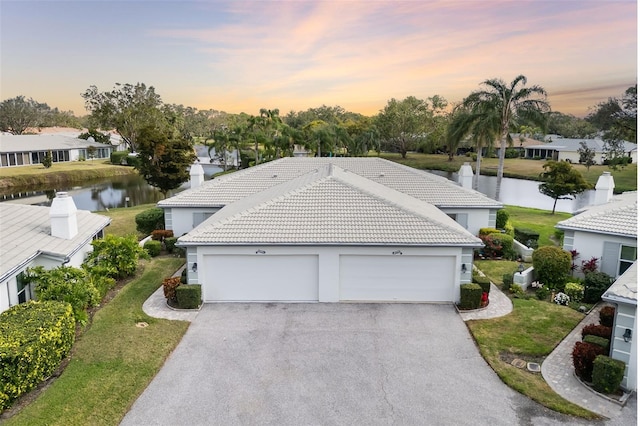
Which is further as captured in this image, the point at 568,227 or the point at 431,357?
the point at 568,227

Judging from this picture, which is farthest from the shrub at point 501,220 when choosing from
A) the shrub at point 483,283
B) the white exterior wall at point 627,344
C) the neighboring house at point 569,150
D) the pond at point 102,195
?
the neighboring house at point 569,150

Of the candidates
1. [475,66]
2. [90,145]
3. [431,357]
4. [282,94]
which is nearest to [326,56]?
[475,66]

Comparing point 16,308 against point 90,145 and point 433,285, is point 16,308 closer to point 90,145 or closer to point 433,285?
point 433,285

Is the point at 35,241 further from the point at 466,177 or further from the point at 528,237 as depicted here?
the point at 466,177

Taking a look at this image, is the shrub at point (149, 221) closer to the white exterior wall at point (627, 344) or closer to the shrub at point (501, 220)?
the shrub at point (501, 220)

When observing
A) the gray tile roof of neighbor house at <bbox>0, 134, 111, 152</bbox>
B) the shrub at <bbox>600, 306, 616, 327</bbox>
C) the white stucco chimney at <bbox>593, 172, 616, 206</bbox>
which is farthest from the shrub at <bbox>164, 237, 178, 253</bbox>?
the gray tile roof of neighbor house at <bbox>0, 134, 111, 152</bbox>

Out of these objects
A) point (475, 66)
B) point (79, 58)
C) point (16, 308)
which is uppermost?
point (79, 58)
